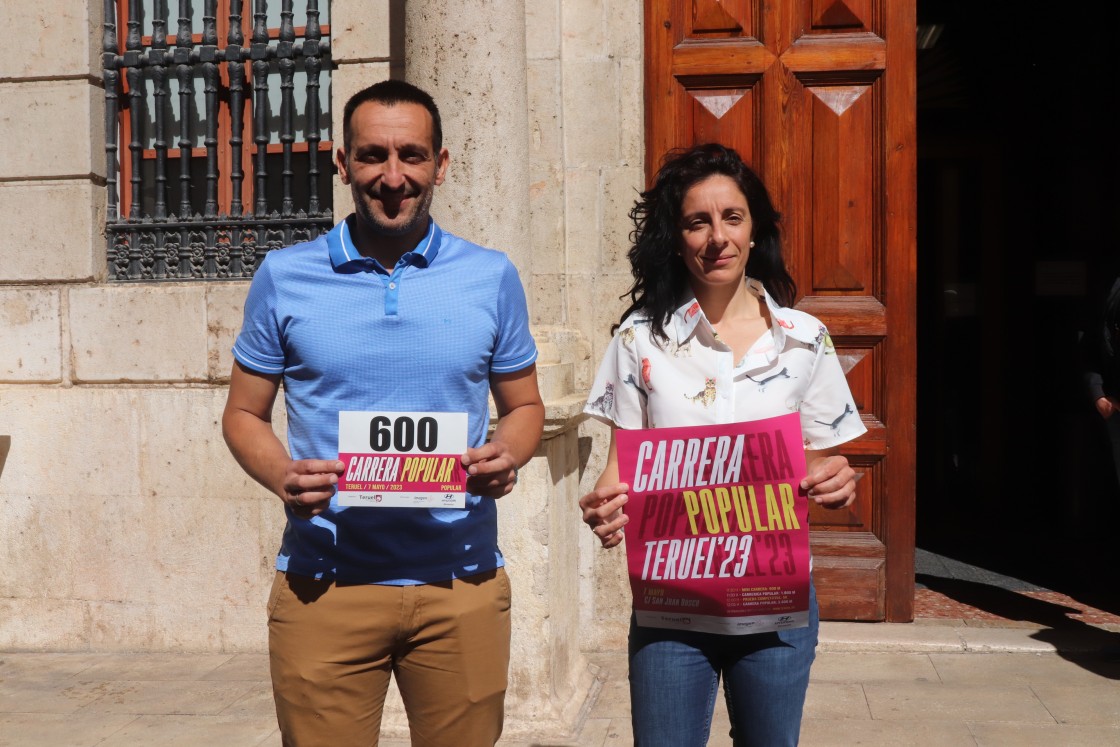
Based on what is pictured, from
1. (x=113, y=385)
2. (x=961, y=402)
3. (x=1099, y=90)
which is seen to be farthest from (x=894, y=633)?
(x=1099, y=90)

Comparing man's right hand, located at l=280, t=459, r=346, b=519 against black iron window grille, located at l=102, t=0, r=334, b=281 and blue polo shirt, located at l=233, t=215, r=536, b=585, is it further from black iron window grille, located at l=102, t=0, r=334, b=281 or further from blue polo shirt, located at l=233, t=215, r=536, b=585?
black iron window grille, located at l=102, t=0, r=334, b=281

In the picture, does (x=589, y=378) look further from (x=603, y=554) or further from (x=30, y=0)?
(x=30, y=0)

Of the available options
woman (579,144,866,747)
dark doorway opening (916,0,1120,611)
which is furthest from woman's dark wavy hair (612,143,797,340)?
dark doorway opening (916,0,1120,611)

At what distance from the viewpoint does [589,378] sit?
5.86 metres

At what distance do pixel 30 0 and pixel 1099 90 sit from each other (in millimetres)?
7783

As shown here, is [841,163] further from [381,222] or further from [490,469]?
[490,469]

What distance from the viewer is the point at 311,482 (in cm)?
241

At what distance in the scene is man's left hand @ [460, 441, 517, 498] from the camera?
2.49 meters

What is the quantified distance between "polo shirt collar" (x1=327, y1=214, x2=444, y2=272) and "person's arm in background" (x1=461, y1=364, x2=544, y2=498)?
0.32 meters

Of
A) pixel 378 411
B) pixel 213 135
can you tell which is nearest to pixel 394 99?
pixel 378 411

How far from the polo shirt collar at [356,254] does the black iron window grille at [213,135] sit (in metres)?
3.58

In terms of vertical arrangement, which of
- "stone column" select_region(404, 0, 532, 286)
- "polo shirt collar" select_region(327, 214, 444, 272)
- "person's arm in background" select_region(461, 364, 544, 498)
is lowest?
"person's arm in background" select_region(461, 364, 544, 498)

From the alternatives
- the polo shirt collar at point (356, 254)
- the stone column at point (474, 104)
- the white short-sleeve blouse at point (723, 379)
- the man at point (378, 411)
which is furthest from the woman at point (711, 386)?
the stone column at point (474, 104)

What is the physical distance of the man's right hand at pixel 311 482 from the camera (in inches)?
95.0
